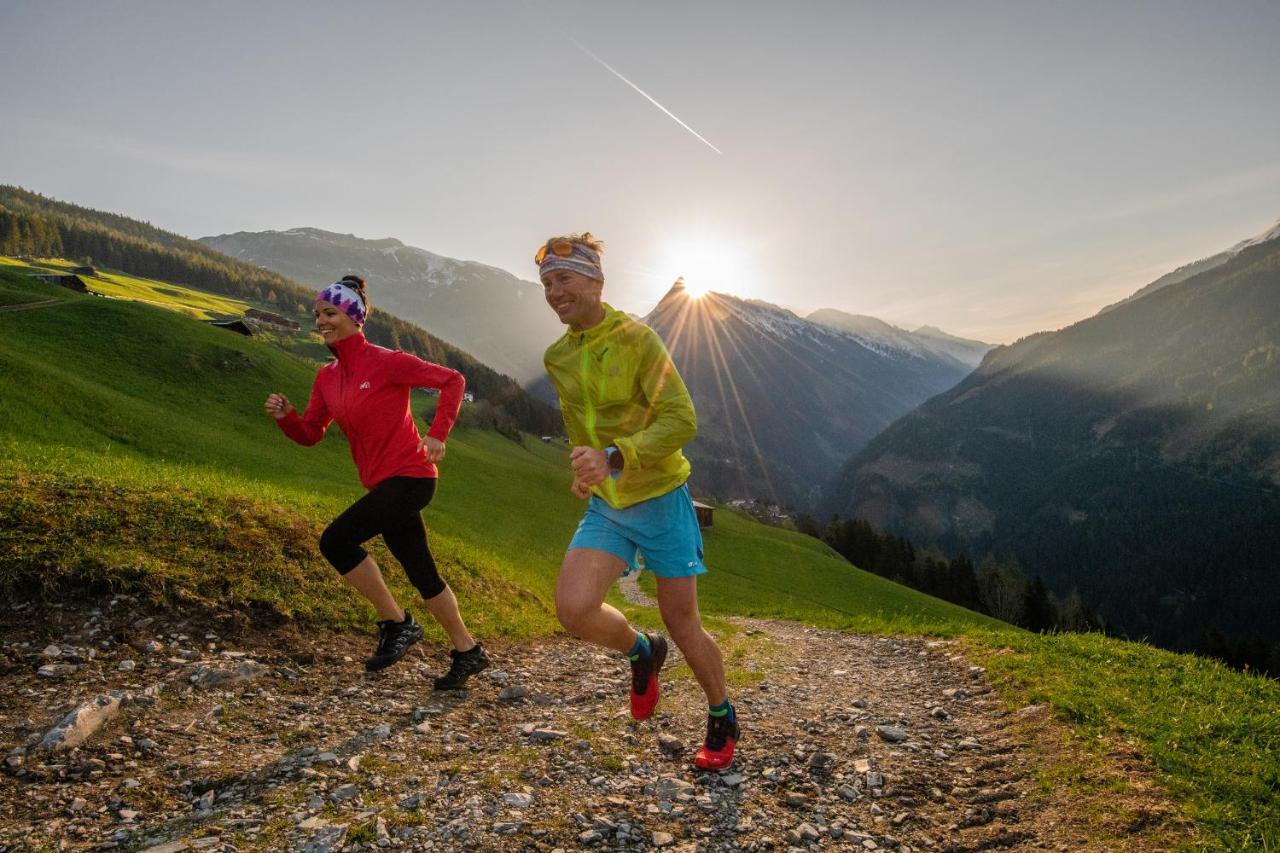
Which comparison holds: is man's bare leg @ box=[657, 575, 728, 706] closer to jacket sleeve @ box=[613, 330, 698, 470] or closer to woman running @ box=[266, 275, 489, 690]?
jacket sleeve @ box=[613, 330, 698, 470]

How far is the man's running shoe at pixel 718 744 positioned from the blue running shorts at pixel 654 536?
130 cm

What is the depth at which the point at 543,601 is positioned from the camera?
12344 mm

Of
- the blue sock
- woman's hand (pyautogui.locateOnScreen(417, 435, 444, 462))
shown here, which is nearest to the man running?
the blue sock

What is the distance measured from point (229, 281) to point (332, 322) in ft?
690

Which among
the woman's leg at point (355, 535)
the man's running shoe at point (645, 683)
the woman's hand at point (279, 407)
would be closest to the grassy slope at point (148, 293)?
the woman's hand at point (279, 407)

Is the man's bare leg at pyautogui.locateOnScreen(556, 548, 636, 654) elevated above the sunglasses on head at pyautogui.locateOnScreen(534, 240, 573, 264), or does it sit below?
below

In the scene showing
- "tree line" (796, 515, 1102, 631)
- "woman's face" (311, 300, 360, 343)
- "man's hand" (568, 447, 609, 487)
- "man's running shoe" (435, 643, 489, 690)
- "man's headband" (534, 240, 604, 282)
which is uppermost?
"man's headband" (534, 240, 604, 282)

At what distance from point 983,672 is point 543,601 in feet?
25.2

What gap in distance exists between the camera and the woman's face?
6.27 m

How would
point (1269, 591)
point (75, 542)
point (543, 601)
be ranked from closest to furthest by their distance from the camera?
point (75, 542), point (543, 601), point (1269, 591)

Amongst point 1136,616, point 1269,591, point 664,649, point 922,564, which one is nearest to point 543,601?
point 664,649

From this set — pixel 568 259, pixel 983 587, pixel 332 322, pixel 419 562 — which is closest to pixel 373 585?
pixel 419 562

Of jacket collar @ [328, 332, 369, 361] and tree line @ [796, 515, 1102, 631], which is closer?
jacket collar @ [328, 332, 369, 361]

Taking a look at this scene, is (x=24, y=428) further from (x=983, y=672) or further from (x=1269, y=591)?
(x=1269, y=591)
